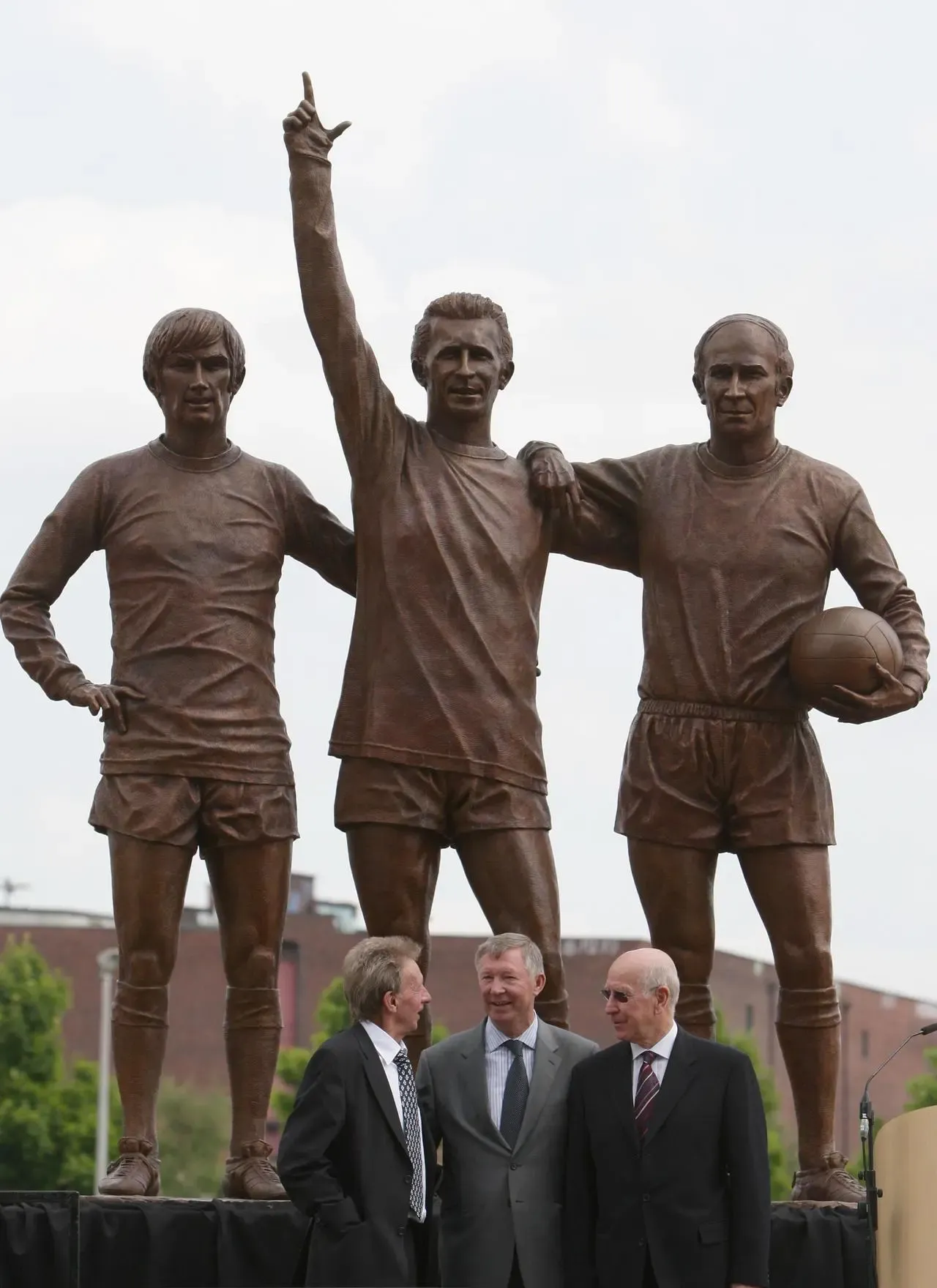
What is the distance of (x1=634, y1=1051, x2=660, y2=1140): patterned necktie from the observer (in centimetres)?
800

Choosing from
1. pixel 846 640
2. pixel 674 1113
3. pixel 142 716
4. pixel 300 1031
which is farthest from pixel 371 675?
pixel 300 1031

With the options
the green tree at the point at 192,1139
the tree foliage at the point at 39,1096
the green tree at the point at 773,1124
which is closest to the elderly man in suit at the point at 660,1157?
the green tree at the point at 773,1124

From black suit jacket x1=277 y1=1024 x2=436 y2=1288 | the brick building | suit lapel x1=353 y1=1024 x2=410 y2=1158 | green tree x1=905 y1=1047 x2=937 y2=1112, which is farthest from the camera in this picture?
the brick building

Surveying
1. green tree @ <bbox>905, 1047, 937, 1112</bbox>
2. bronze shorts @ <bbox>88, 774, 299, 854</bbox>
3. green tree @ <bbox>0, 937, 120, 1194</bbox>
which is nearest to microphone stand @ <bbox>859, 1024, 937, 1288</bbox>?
bronze shorts @ <bbox>88, 774, 299, 854</bbox>

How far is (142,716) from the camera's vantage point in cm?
1004

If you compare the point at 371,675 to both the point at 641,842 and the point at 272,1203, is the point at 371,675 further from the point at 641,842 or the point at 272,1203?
the point at 272,1203

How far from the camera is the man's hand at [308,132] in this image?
976 centimetres

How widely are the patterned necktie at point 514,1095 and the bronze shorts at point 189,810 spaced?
2058 mm

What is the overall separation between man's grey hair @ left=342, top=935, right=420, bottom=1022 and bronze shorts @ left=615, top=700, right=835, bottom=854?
2.38m

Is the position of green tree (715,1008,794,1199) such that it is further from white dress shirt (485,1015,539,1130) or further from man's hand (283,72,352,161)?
white dress shirt (485,1015,539,1130)

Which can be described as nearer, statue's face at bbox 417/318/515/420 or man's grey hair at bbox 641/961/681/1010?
man's grey hair at bbox 641/961/681/1010

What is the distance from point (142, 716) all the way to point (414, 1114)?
8.62ft

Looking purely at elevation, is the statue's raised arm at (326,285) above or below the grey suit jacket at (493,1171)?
above

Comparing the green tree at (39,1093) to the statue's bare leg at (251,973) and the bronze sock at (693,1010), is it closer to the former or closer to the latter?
the statue's bare leg at (251,973)
